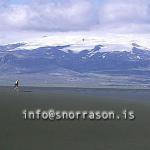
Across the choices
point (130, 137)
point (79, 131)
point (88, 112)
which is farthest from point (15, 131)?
point (88, 112)

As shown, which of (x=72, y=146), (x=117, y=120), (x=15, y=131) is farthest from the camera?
(x=117, y=120)

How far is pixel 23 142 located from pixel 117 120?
1711 cm

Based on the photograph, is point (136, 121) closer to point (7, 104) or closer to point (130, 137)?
point (130, 137)

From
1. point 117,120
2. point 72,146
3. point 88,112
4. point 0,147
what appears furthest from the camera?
point 88,112

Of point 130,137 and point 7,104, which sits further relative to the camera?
point 7,104

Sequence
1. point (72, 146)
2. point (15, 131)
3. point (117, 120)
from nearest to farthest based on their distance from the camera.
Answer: point (72, 146) → point (15, 131) → point (117, 120)

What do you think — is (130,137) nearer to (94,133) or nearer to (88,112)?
(94,133)

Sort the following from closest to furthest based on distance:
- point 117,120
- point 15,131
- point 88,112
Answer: point 15,131 → point 117,120 → point 88,112

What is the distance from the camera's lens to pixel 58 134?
47969mm

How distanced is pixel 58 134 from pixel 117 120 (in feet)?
37.9

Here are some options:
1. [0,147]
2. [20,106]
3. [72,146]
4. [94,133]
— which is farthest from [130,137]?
[20,106]

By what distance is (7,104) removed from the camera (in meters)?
68.6

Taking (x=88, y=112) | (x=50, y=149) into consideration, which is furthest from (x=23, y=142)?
(x=88, y=112)

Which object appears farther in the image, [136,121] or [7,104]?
[7,104]
